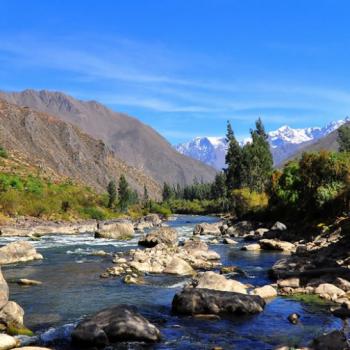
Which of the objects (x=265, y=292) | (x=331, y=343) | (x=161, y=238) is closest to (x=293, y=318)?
(x=265, y=292)

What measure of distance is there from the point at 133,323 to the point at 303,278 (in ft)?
50.5

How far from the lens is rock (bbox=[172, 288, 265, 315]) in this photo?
2386 centimetres

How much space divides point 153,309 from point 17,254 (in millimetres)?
20520

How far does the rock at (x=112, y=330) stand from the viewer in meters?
19.3

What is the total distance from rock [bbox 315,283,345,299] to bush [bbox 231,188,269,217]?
6319 cm

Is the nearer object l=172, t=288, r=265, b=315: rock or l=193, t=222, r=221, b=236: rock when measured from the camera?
l=172, t=288, r=265, b=315: rock

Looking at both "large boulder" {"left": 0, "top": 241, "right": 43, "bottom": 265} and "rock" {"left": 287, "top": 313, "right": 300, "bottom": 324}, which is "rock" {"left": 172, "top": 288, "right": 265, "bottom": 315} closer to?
"rock" {"left": 287, "top": 313, "right": 300, "bottom": 324}

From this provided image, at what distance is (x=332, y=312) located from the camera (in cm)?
2392

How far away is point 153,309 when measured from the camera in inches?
1003

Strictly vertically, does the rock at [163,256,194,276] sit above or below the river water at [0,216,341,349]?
above

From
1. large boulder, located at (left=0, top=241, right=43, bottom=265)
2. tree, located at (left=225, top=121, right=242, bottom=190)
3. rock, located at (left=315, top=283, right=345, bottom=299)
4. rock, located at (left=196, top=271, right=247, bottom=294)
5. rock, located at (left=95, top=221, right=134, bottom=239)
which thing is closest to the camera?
rock, located at (left=315, top=283, right=345, bottom=299)

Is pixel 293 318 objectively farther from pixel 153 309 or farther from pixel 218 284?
pixel 153 309

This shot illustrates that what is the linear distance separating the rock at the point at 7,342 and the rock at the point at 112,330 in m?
2.24

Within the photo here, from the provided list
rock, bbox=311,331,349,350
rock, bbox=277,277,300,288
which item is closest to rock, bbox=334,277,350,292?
rock, bbox=277,277,300,288
